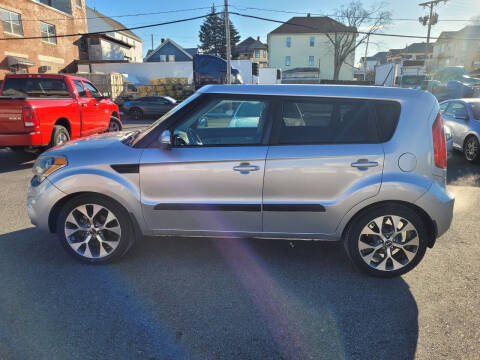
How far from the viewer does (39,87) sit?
27.5ft

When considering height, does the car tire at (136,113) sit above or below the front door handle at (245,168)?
below

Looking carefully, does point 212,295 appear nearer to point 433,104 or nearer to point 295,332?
point 295,332

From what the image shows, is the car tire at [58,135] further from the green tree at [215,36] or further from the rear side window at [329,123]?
the green tree at [215,36]

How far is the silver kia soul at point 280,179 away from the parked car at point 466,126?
Result: 19.4ft

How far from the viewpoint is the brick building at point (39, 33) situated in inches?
957

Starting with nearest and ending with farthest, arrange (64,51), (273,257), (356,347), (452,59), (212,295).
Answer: (356,347) < (212,295) < (273,257) < (64,51) < (452,59)

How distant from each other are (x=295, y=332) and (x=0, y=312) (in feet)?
7.43

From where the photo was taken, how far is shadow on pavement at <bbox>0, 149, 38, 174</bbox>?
24.5 ft

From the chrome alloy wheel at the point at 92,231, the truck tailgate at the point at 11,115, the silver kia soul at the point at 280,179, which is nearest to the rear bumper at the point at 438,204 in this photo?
the silver kia soul at the point at 280,179

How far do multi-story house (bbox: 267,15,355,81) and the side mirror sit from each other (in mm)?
57295

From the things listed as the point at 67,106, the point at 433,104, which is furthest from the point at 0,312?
the point at 67,106

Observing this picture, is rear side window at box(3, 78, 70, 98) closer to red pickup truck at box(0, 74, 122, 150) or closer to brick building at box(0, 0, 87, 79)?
red pickup truck at box(0, 74, 122, 150)

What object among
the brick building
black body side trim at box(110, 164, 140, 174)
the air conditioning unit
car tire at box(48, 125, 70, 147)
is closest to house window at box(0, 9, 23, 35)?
the brick building

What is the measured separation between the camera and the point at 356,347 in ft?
7.60
